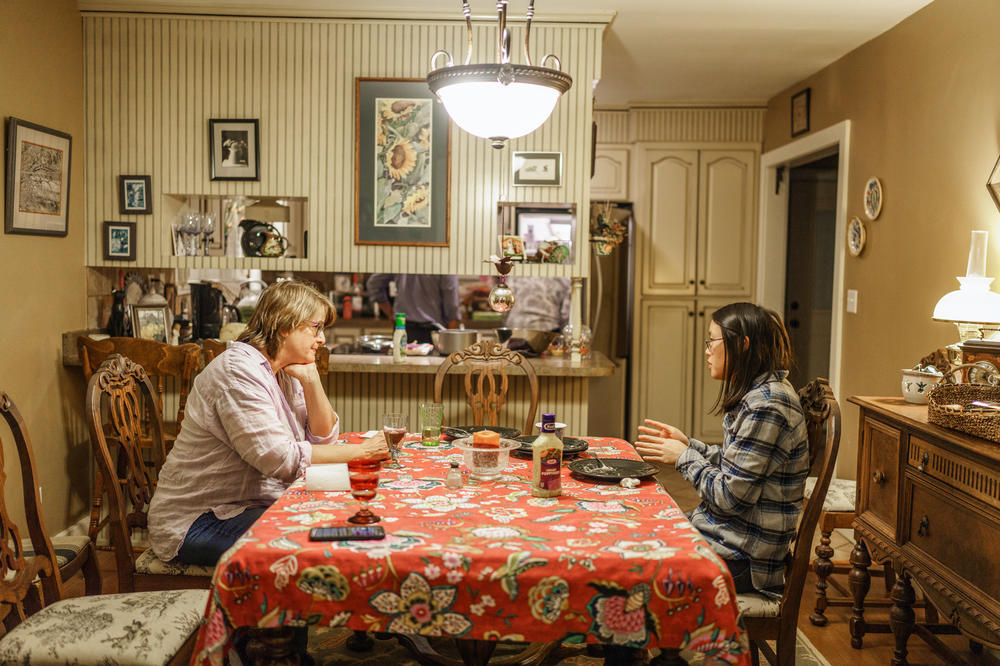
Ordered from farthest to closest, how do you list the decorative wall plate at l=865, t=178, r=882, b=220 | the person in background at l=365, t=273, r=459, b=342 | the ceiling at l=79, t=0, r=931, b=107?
the person in background at l=365, t=273, r=459, b=342, the decorative wall plate at l=865, t=178, r=882, b=220, the ceiling at l=79, t=0, r=931, b=107

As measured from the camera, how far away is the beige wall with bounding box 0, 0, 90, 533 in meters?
3.46

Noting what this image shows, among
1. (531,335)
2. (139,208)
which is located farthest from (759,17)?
(139,208)

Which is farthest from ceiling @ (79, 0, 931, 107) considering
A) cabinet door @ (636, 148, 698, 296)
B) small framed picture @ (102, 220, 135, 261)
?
small framed picture @ (102, 220, 135, 261)

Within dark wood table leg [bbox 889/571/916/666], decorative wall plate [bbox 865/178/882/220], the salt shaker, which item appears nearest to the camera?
the salt shaker

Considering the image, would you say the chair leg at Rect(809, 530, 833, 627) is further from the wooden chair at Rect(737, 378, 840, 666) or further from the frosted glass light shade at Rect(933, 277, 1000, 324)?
the wooden chair at Rect(737, 378, 840, 666)

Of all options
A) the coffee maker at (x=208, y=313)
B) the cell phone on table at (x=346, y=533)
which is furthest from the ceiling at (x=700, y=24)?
the cell phone on table at (x=346, y=533)

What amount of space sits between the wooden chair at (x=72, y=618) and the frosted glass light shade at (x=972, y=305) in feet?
8.69

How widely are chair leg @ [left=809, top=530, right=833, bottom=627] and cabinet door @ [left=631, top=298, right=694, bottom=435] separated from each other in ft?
10.2

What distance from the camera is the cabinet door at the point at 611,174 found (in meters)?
6.23

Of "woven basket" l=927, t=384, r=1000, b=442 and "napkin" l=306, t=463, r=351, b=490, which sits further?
"woven basket" l=927, t=384, r=1000, b=442

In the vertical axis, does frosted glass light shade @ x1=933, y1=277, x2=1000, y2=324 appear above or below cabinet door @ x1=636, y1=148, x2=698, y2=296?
below

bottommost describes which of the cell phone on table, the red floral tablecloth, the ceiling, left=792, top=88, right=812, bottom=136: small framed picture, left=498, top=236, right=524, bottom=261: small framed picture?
the red floral tablecloth

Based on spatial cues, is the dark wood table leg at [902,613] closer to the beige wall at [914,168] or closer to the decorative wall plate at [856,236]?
the beige wall at [914,168]

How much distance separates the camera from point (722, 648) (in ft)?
5.06
